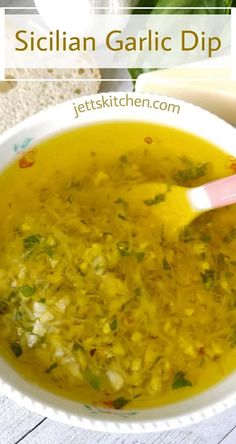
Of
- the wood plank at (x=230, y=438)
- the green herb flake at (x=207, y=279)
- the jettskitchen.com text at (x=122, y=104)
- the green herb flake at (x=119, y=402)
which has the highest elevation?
the jettskitchen.com text at (x=122, y=104)

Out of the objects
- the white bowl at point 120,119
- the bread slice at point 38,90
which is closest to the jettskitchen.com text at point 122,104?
the white bowl at point 120,119

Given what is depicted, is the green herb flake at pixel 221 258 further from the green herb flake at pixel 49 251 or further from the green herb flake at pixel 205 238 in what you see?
the green herb flake at pixel 49 251

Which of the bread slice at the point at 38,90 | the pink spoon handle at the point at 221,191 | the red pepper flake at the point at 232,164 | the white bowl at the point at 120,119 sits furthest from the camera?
the bread slice at the point at 38,90

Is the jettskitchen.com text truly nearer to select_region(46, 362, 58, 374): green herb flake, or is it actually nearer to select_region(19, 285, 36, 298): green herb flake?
Result: select_region(19, 285, 36, 298): green herb flake

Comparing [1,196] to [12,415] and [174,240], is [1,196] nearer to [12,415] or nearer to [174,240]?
[174,240]

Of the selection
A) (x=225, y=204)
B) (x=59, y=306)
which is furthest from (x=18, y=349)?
(x=225, y=204)

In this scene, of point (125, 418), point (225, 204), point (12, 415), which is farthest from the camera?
point (12, 415)

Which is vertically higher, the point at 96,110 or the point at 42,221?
the point at 96,110

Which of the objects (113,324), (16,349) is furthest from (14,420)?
(113,324)
